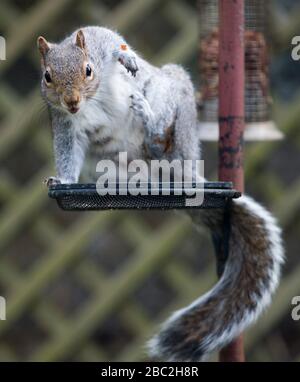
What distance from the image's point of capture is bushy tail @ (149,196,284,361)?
152cm

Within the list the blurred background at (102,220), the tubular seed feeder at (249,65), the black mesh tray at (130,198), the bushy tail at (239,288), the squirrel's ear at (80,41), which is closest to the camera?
the black mesh tray at (130,198)

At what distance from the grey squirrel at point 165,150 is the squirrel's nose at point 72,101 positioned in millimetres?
71

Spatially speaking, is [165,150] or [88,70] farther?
[165,150]

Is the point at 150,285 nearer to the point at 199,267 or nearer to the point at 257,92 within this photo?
the point at 199,267

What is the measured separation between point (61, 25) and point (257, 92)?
0.71m

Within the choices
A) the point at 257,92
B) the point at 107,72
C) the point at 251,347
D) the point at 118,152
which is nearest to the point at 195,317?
the point at 118,152

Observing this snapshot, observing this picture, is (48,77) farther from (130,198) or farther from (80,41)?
(130,198)

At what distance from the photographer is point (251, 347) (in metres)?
2.26

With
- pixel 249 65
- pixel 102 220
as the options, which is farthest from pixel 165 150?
pixel 102 220

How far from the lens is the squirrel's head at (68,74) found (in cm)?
136

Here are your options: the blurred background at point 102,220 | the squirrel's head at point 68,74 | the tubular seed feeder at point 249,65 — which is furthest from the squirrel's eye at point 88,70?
the blurred background at point 102,220

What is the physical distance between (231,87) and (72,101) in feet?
0.78

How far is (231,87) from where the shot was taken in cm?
142

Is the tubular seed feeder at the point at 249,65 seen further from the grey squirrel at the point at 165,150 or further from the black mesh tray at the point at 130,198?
the black mesh tray at the point at 130,198
